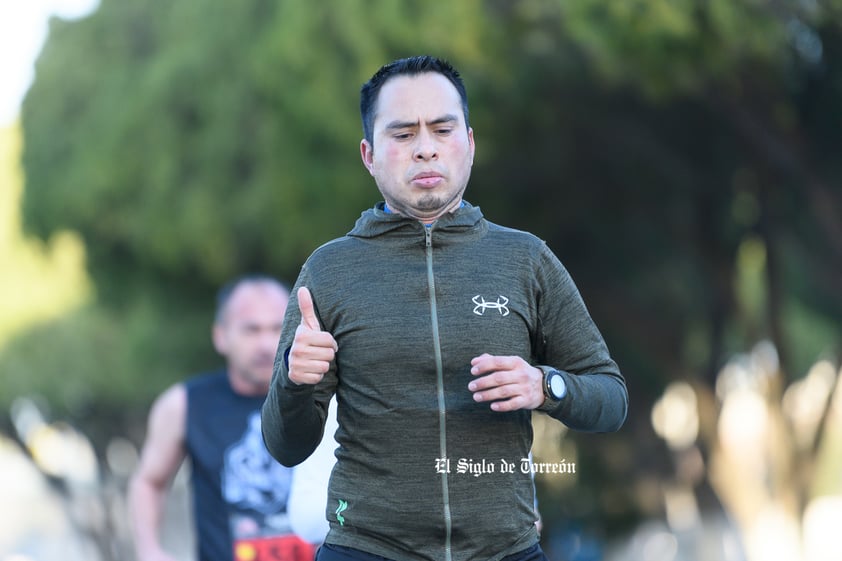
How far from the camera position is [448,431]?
2805 millimetres

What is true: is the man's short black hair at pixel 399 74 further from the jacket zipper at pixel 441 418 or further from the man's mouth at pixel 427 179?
the jacket zipper at pixel 441 418

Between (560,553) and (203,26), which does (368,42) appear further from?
(560,553)

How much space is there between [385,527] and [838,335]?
1621 centimetres

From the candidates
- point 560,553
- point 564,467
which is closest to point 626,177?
point 560,553

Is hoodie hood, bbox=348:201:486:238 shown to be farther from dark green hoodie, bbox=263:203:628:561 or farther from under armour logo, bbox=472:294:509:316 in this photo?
under armour logo, bbox=472:294:509:316

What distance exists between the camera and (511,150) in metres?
13.9

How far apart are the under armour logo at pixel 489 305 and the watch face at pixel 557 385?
0.65ft

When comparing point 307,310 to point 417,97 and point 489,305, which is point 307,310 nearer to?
point 489,305

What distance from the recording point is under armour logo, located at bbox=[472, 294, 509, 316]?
2.88 m

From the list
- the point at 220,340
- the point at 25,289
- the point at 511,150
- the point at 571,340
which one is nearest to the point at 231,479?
the point at 220,340

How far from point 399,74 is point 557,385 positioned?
801mm

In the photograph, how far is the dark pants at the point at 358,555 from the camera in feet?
9.19

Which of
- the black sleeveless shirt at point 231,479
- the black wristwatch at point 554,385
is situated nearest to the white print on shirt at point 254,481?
the black sleeveless shirt at point 231,479

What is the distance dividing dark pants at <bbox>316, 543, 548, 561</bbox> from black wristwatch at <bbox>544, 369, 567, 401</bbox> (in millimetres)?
363
